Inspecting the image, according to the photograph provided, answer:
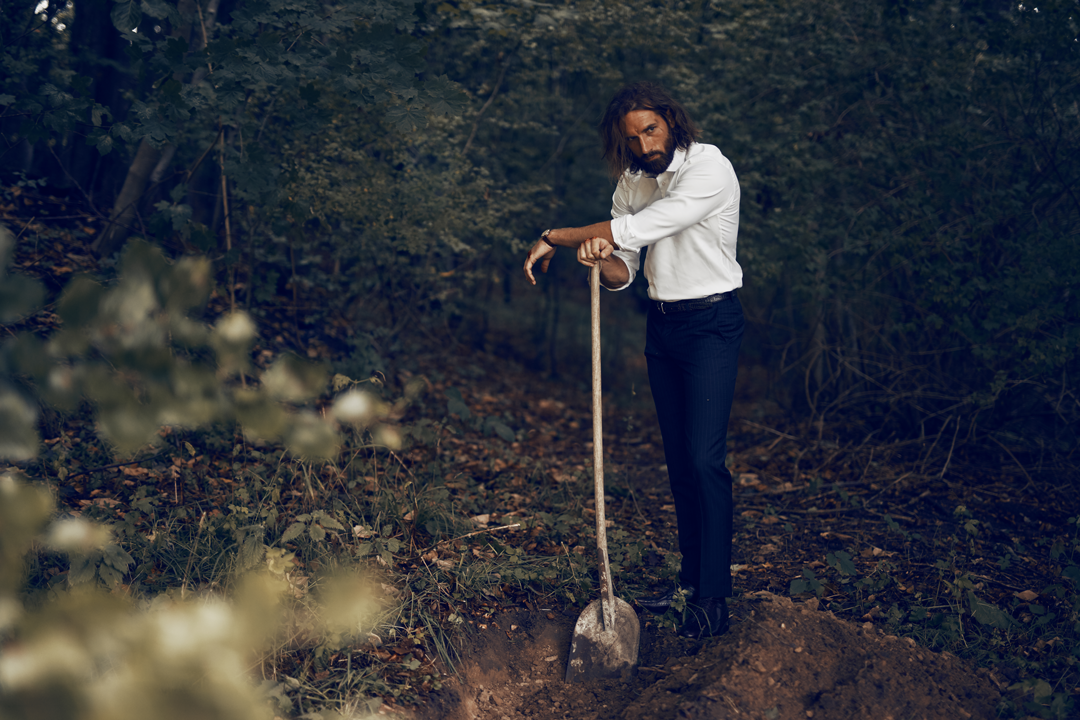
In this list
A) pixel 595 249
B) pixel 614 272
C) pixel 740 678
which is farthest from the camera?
pixel 614 272

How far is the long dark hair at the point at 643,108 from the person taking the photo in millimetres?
3008

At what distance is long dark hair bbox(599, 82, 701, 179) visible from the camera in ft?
9.87

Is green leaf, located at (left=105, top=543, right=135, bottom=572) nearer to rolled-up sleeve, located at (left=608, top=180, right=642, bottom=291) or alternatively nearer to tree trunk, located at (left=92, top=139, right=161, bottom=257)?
rolled-up sleeve, located at (left=608, top=180, right=642, bottom=291)

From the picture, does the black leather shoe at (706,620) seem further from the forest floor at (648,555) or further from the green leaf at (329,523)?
the green leaf at (329,523)

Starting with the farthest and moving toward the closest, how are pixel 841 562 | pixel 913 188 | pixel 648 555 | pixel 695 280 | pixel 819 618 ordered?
1. pixel 913 188
2. pixel 648 555
3. pixel 841 562
4. pixel 819 618
5. pixel 695 280

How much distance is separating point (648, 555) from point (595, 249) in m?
1.89

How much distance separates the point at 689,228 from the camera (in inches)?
118

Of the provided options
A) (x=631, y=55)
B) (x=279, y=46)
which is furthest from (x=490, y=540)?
(x=631, y=55)

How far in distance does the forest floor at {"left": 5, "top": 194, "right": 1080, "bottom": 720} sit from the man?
1.32 feet

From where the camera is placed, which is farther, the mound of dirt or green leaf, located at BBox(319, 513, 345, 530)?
green leaf, located at BBox(319, 513, 345, 530)

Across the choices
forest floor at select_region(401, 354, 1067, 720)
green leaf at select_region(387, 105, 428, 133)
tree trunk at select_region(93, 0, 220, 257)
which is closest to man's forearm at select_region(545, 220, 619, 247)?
green leaf at select_region(387, 105, 428, 133)

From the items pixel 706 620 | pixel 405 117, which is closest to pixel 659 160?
pixel 405 117

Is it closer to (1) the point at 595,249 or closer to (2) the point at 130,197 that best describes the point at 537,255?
(1) the point at 595,249

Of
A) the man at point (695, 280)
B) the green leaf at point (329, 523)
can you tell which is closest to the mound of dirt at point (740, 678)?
the man at point (695, 280)
